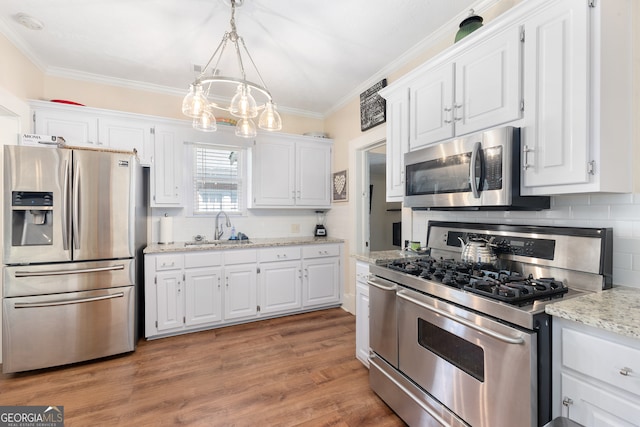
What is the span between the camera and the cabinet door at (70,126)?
108 inches

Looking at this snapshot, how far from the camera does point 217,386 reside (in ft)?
7.04

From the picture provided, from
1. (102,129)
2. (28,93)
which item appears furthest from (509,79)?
(28,93)

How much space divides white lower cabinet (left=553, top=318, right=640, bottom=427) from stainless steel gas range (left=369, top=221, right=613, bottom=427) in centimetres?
5

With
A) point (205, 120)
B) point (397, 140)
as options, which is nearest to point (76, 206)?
point (205, 120)

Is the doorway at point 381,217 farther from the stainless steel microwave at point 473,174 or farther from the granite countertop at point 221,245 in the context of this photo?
the stainless steel microwave at point 473,174

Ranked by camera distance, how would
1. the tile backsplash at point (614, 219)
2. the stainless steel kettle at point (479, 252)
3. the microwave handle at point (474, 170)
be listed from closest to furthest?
the tile backsplash at point (614, 219), the microwave handle at point (474, 170), the stainless steel kettle at point (479, 252)

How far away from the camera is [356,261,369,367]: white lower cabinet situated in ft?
Answer: 7.62

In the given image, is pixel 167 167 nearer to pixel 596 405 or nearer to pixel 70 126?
pixel 70 126

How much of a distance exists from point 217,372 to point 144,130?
2.64 metres

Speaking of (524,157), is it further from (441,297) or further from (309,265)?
(309,265)

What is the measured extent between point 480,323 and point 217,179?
3.35 meters

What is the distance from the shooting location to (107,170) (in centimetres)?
252

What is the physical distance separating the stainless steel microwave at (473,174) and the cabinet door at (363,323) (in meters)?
0.84

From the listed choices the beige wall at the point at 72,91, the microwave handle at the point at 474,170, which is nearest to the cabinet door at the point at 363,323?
the microwave handle at the point at 474,170
